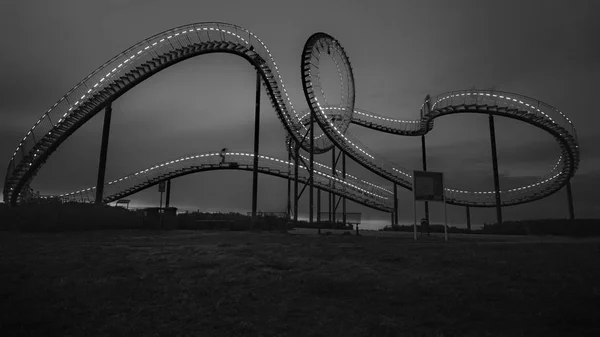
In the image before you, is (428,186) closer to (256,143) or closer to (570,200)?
(256,143)

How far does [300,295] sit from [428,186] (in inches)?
498

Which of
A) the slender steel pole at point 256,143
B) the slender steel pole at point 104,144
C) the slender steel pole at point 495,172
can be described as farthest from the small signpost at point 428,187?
the slender steel pole at point 104,144

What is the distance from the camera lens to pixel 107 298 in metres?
6.54

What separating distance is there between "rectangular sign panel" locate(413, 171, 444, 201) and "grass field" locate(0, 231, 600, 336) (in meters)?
7.34

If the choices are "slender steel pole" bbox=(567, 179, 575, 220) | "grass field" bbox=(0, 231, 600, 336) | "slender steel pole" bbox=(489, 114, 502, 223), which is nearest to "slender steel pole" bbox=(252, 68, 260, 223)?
"grass field" bbox=(0, 231, 600, 336)

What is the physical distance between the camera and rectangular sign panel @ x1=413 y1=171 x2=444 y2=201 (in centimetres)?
1744

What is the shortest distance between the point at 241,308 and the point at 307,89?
101 ft

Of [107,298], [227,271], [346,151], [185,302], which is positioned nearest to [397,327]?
[185,302]

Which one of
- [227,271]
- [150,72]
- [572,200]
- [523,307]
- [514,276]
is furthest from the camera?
[572,200]

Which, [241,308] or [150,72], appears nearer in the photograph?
[241,308]

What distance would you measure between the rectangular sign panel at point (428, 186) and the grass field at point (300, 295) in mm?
7344

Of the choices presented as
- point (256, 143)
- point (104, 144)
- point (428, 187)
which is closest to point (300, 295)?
point (428, 187)

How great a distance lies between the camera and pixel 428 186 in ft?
57.6

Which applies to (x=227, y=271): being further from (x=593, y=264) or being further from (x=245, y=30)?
(x=245, y=30)
